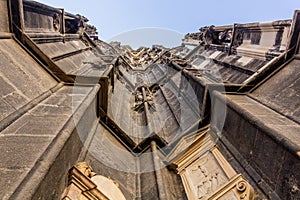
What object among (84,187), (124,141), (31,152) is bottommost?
(124,141)

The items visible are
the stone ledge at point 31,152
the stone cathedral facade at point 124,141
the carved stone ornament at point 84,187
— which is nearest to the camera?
the stone ledge at point 31,152

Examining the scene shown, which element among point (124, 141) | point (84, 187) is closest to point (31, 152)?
point (84, 187)

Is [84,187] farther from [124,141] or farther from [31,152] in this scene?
[124,141]

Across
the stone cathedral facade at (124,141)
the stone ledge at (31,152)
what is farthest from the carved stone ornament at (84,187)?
the stone ledge at (31,152)

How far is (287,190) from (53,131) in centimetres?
278

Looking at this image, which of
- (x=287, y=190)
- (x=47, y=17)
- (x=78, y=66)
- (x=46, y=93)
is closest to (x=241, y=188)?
(x=287, y=190)

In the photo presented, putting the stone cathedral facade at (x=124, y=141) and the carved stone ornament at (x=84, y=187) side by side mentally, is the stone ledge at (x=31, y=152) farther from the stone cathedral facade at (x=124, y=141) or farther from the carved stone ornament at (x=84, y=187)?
the carved stone ornament at (x=84, y=187)

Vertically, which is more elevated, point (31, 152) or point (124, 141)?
point (31, 152)

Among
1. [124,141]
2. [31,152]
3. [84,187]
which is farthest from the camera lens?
[124,141]

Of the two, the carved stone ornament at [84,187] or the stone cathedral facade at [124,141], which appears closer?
the stone cathedral facade at [124,141]

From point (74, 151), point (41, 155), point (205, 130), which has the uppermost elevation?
point (41, 155)

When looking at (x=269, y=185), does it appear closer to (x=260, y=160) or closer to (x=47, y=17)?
(x=260, y=160)

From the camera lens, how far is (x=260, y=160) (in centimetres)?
387

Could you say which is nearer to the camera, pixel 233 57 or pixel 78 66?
pixel 78 66
